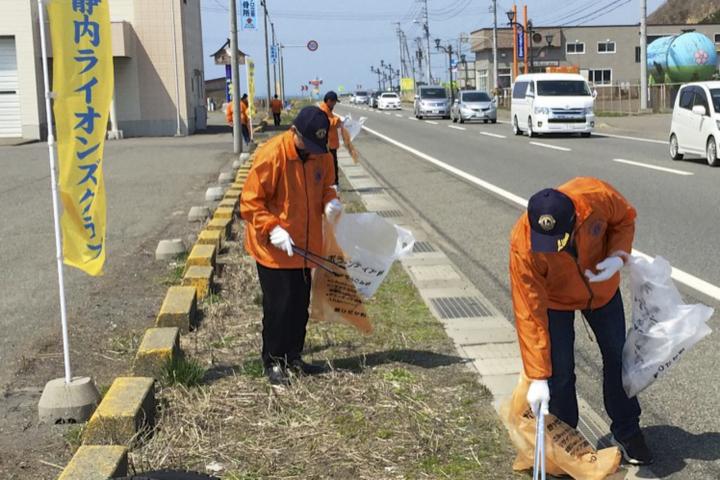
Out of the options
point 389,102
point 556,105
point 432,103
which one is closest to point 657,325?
point 556,105

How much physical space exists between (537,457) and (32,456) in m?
2.39

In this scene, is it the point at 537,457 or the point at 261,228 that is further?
the point at 261,228

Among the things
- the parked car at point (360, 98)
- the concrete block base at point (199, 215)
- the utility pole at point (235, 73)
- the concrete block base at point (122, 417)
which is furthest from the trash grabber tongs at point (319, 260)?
the parked car at point (360, 98)

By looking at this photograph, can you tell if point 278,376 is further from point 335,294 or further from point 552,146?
point 552,146

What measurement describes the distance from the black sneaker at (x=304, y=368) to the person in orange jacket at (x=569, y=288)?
1.63 meters

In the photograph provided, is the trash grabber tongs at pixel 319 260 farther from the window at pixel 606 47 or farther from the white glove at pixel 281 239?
the window at pixel 606 47

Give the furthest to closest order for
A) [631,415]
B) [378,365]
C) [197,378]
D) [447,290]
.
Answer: [447,290] → [378,365] → [197,378] → [631,415]

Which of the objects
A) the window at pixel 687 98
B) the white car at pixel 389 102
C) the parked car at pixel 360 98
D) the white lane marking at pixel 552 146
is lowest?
the white lane marking at pixel 552 146

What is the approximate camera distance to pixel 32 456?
412 cm

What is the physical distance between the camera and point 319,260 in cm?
497

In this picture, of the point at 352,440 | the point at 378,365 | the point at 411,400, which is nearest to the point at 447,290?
the point at 378,365

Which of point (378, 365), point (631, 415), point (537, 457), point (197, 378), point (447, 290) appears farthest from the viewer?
point (447, 290)

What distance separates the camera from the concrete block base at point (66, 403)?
14.8 feet

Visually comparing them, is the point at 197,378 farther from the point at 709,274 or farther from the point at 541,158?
the point at 541,158
